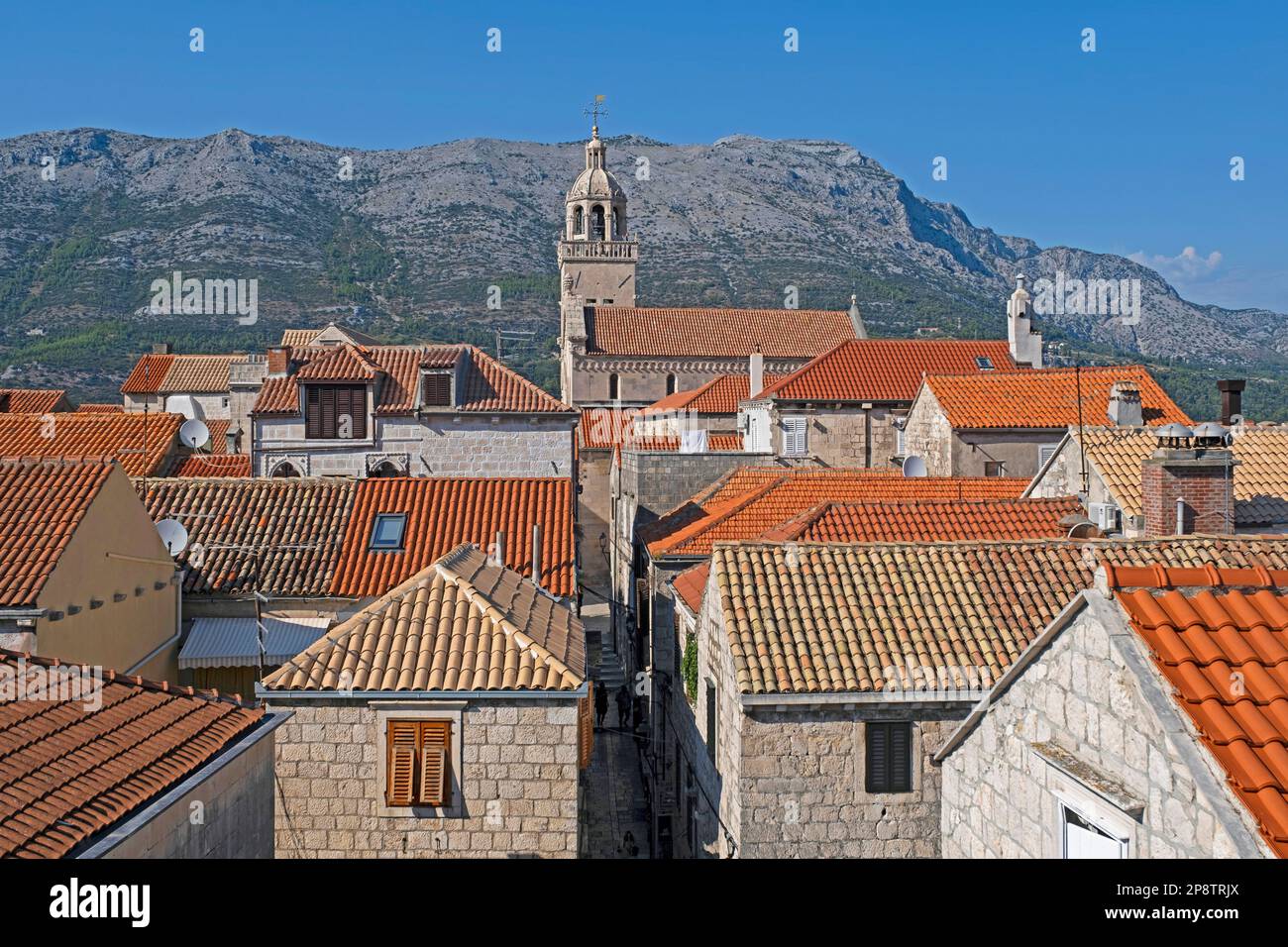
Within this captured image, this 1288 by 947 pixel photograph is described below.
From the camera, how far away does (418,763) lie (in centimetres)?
1191

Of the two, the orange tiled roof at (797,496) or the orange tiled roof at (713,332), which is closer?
the orange tiled roof at (797,496)

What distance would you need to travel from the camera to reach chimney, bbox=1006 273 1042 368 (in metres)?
48.1

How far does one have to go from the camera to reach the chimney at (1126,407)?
28.7 meters

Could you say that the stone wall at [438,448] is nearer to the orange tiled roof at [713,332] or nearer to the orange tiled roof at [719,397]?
the orange tiled roof at [719,397]

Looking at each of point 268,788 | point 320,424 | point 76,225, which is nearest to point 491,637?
point 268,788

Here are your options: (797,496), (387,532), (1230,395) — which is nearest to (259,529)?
(387,532)

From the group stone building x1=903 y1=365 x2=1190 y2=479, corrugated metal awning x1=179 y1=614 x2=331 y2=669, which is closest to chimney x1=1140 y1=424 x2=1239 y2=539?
stone building x1=903 y1=365 x2=1190 y2=479

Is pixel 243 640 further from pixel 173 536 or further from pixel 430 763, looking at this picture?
pixel 430 763

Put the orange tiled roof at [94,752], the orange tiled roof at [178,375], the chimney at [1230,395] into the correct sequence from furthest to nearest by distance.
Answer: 1. the orange tiled roof at [178,375]
2. the chimney at [1230,395]
3. the orange tiled roof at [94,752]

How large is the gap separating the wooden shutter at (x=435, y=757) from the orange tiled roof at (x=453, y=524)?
24.3 feet

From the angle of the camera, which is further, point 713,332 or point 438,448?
point 713,332

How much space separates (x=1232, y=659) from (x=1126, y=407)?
24.8 meters

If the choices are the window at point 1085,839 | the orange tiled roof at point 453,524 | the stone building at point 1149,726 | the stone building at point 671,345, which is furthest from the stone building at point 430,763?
the stone building at point 671,345
